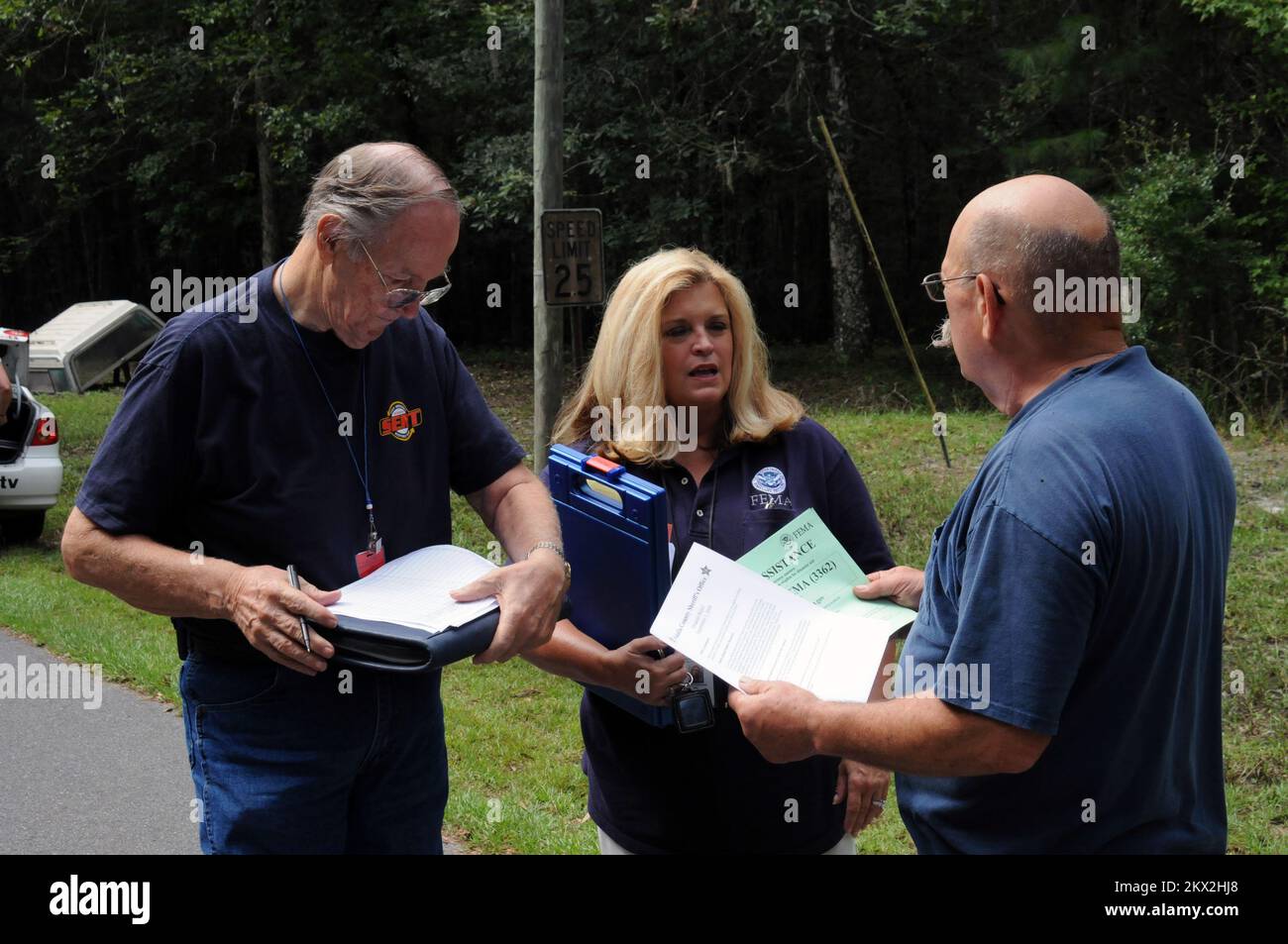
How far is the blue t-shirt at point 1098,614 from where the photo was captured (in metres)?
1.98

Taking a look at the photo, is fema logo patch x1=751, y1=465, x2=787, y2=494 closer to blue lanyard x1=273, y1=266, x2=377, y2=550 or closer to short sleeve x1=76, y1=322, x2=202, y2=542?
blue lanyard x1=273, y1=266, x2=377, y2=550

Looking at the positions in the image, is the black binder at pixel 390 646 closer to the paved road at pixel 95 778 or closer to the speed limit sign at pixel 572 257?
the paved road at pixel 95 778

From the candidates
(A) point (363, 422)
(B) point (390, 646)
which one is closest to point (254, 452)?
(A) point (363, 422)

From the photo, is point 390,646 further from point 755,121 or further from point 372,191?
point 755,121

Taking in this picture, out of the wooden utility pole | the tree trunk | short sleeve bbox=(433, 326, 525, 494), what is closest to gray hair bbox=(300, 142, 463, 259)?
short sleeve bbox=(433, 326, 525, 494)

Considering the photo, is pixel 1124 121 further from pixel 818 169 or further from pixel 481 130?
pixel 481 130

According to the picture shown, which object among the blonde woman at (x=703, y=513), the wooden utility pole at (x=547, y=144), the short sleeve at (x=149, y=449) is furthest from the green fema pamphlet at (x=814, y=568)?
the wooden utility pole at (x=547, y=144)

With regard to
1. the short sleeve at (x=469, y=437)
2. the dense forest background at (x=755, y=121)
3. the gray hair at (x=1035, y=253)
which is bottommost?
the short sleeve at (x=469, y=437)

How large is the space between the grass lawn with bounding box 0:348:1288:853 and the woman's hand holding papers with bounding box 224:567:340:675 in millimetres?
2675

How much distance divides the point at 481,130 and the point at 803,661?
2430 cm

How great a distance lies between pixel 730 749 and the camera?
116 inches

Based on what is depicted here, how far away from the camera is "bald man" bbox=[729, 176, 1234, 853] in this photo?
6.52 feet

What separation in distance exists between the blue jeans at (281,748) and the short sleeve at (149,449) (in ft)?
1.16

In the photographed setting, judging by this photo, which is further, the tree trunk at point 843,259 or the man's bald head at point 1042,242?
the tree trunk at point 843,259
